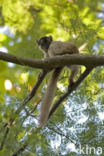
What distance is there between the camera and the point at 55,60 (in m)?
2.45

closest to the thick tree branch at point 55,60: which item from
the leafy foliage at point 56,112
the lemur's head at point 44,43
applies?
the leafy foliage at point 56,112

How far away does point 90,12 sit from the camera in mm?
5008

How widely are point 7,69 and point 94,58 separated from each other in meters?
0.94

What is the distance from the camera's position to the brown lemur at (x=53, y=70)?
2601mm

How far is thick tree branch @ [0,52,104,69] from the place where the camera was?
2.36m

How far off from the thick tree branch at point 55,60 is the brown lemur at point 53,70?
1.29ft

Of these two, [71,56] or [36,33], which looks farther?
[36,33]

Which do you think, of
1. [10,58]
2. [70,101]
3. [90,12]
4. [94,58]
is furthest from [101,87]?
[90,12]

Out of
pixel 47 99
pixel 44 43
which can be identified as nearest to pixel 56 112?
pixel 47 99

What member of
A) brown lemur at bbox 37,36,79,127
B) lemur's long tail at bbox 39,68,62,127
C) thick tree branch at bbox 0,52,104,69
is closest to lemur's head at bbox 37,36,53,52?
brown lemur at bbox 37,36,79,127

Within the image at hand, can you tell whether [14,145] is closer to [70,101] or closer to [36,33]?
[70,101]

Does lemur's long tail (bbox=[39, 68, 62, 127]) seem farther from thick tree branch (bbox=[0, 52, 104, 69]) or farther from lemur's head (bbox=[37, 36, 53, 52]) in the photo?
lemur's head (bbox=[37, 36, 53, 52])

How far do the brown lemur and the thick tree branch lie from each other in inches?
15.5

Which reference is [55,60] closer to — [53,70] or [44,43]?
[53,70]
